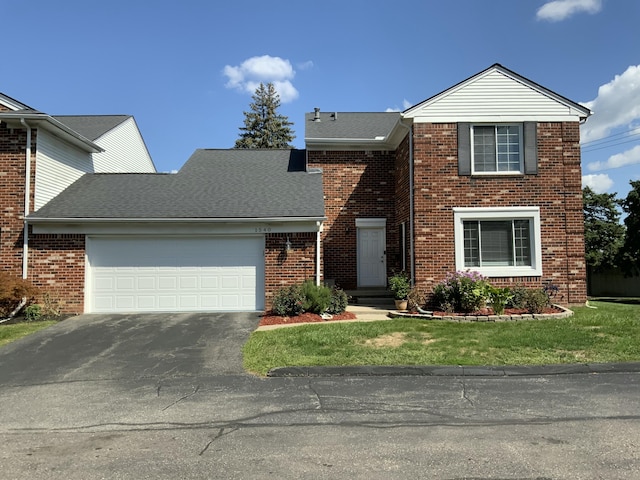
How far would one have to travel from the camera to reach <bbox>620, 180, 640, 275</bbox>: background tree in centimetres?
2292

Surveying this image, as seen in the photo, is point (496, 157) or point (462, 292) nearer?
point (462, 292)

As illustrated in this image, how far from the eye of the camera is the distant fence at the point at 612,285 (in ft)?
85.7

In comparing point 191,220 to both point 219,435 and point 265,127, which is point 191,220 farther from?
point 265,127

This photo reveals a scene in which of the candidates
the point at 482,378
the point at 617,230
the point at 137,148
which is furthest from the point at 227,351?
the point at 617,230

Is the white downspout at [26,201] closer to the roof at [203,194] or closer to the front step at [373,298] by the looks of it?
the roof at [203,194]

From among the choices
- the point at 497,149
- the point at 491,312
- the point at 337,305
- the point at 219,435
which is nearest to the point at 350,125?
the point at 497,149

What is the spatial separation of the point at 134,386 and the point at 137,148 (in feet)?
57.4

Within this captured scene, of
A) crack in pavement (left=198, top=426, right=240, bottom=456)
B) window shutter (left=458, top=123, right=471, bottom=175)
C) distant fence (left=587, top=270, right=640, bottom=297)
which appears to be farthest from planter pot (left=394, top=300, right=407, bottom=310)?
distant fence (left=587, top=270, right=640, bottom=297)

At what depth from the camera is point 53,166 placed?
44.1ft

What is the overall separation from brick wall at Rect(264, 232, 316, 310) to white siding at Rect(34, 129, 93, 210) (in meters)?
6.76

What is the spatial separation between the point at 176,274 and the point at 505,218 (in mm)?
9648

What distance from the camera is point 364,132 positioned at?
16.6 meters

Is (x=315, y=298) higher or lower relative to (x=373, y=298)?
higher

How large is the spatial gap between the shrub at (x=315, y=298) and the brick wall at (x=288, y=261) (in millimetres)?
921
